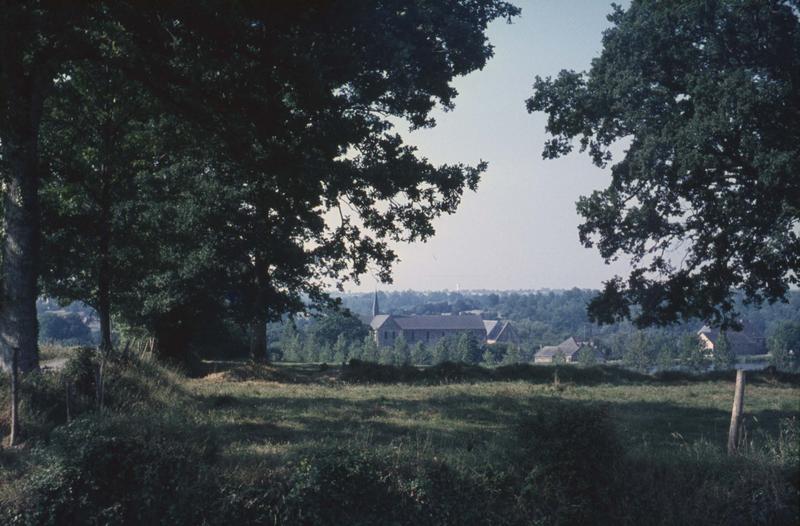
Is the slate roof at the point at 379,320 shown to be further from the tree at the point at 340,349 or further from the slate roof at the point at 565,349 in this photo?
the tree at the point at 340,349

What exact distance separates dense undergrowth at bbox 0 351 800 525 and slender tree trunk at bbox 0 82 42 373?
177 inches

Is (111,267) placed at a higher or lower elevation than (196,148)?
lower

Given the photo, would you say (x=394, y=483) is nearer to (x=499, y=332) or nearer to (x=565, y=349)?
(x=565, y=349)

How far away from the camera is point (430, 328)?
157 m

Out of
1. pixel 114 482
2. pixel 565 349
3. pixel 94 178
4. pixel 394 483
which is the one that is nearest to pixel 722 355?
pixel 565 349

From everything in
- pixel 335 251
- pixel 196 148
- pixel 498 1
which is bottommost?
pixel 335 251

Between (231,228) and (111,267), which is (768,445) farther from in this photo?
(231,228)

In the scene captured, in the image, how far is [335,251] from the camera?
949 inches

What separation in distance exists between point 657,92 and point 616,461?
1790 cm

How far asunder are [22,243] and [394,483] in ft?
31.6

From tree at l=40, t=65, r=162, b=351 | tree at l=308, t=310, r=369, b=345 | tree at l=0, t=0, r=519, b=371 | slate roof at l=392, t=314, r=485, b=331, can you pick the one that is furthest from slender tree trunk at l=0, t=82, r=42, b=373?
slate roof at l=392, t=314, r=485, b=331

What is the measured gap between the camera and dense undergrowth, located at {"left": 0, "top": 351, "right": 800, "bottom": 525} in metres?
7.08

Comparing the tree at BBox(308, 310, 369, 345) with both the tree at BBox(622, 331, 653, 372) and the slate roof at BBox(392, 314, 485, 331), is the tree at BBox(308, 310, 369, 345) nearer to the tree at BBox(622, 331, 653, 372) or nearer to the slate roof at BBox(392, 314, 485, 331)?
the slate roof at BBox(392, 314, 485, 331)

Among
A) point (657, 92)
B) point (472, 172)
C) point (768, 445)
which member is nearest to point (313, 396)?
point (472, 172)
